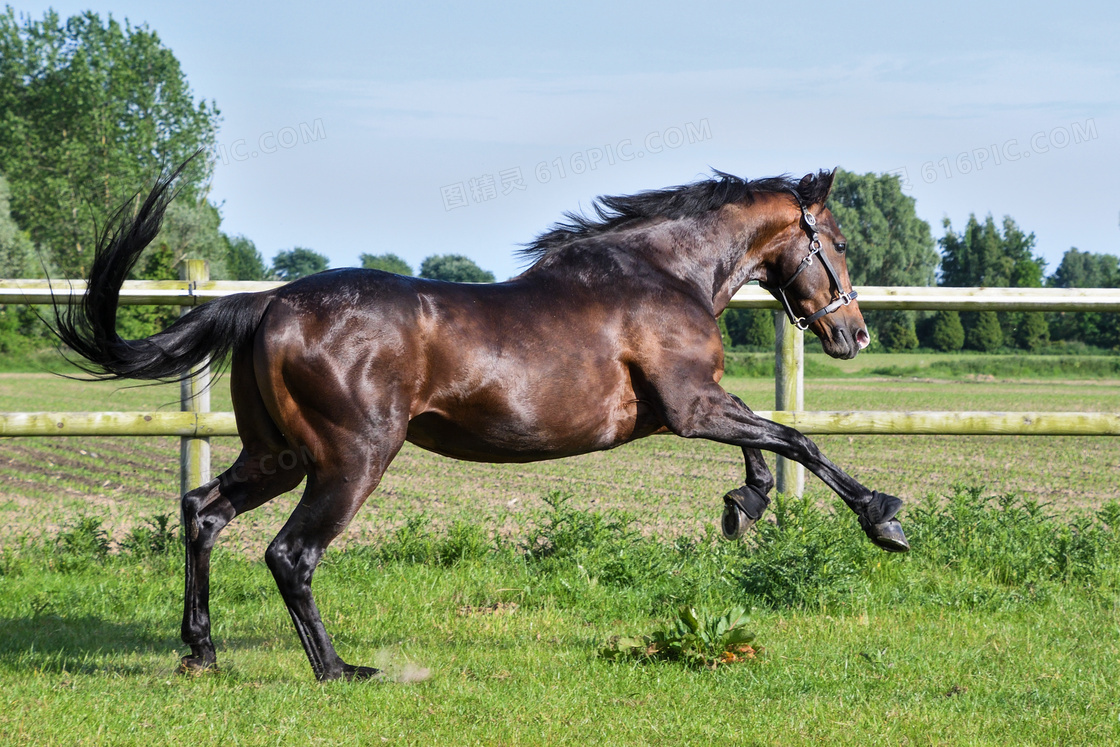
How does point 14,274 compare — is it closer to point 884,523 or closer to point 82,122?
point 82,122

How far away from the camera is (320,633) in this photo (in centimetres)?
419

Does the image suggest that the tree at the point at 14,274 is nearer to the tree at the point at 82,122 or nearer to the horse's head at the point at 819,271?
the tree at the point at 82,122

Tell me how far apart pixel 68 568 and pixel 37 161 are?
52273mm

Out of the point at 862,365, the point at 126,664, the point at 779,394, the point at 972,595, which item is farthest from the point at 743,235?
the point at 862,365

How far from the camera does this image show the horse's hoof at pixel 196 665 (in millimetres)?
4336

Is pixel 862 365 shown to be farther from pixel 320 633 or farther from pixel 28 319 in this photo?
pixel 320 633

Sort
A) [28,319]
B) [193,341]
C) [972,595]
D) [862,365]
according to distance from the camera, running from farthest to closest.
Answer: [862,365], [28,319], [972,595], [193,341]

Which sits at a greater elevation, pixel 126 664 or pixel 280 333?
pixel 280 333

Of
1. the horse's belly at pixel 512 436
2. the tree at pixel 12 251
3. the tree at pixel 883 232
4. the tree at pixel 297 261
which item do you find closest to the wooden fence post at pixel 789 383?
the horse's belly at pixel 512 436

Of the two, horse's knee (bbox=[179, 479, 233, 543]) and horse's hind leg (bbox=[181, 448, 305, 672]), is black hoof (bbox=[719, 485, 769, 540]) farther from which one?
horse's knee (bbox=[179, 479, 233, 543])

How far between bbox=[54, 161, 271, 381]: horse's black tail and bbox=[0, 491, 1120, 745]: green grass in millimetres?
1363

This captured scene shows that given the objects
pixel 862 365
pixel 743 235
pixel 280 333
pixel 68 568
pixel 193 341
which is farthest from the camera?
pixel 862 365

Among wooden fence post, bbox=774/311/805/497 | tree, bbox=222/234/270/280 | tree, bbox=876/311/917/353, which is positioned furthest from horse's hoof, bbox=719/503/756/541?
tree, bbox=222/234/270/280

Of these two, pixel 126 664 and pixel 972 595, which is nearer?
pixel 126 664
